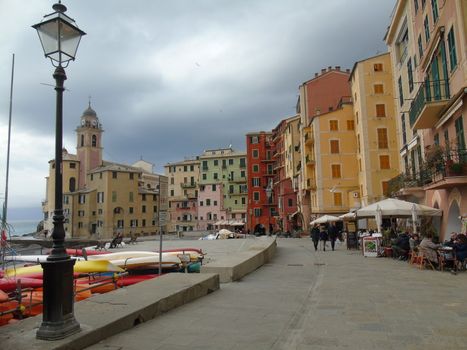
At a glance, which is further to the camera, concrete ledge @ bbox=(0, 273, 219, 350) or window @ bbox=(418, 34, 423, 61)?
window @ bbox=(418, 34, 423, 61)

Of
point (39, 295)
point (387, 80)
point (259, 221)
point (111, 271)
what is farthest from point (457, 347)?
point (259, 221)

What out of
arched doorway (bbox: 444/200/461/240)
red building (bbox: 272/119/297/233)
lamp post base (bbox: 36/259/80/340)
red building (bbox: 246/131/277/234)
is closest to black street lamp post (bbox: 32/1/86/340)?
lamp post base (bbox: 36/259/80/340)

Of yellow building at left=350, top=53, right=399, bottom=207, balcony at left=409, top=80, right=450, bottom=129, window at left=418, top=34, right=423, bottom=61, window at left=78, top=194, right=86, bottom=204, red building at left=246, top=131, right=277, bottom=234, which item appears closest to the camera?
balcony at left=409, top=80, right=450, bottom=129

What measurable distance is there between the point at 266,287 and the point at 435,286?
4.37 metres

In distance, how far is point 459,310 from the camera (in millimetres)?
7645

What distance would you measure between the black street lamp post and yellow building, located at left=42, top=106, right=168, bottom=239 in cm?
7961

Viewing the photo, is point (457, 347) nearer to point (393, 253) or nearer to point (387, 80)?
point (393, 253)

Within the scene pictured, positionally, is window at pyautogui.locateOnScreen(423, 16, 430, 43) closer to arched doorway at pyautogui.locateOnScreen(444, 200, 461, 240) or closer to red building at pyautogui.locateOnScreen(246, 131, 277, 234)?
arched doorway at pyautogui.locateOnScreen(444, 200, 461, 240)

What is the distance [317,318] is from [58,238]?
14.7ft

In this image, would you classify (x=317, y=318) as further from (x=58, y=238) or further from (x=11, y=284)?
(x=11, y=284)

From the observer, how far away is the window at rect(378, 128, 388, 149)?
41662mm

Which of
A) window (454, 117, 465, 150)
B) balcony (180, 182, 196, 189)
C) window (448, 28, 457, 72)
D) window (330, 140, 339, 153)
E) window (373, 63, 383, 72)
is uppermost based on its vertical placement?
window (373, 63, 383, 72)

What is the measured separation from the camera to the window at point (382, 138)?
41662 mm

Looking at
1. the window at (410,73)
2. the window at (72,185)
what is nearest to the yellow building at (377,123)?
the window at (410,73)
